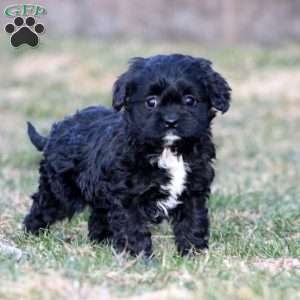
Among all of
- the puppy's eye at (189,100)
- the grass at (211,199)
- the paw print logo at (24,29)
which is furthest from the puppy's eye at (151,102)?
the paw print logo at (24,29)

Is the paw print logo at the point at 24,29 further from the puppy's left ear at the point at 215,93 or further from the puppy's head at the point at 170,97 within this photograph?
the puppy's left ear at the point at 215,93

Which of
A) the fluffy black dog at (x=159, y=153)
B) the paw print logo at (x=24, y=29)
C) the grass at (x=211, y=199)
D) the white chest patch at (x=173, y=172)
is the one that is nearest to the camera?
the grass at (x=211, y=199)

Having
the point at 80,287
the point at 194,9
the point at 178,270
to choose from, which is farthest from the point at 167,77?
the point at 194,9

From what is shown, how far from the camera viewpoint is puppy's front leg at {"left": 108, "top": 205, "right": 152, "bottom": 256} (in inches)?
230

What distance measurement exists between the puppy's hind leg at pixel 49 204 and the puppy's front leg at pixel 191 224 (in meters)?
1.06

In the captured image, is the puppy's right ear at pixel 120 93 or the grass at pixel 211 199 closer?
the grass at pixel 211 199

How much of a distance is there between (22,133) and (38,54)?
680cm

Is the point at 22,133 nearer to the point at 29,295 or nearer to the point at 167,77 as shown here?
the point at 167,77

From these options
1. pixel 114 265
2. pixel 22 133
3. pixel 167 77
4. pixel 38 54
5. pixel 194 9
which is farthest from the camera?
pixel 194 9

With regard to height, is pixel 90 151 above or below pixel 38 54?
below

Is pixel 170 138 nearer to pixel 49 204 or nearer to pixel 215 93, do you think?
pixel 215 93

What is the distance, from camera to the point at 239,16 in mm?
21703

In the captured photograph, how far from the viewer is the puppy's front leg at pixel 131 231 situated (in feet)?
19.2

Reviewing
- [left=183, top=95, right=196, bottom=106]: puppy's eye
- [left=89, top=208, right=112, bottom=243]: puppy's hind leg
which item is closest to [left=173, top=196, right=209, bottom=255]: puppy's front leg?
[left=183, top=95, right=196, bottom=106]: puppy's eye
